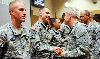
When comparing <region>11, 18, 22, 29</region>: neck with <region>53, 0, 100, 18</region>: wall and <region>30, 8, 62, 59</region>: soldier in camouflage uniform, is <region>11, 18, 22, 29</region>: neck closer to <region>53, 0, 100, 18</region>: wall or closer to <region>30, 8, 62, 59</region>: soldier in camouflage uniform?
<region>30, 8, 62, 59</region>: soldier in camouflage uniform

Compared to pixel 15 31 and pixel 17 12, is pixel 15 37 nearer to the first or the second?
pixel 15 31

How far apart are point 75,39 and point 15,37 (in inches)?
44.6

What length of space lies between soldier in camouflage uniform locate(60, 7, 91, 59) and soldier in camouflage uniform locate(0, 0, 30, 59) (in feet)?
2.98

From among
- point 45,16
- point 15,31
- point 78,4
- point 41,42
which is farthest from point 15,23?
point 78,4

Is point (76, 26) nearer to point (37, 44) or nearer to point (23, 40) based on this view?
point (37, 44)

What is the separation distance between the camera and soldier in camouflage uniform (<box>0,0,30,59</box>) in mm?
3248

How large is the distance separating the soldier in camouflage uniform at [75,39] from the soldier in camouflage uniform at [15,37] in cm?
91

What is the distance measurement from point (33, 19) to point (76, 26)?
4.16 m

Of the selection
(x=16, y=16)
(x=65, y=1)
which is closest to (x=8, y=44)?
(x=16, y=16)

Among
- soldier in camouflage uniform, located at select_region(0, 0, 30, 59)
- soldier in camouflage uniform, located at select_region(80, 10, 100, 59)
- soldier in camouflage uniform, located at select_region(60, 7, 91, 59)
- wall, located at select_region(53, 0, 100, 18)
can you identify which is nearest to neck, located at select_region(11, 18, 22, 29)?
soldier in camouflage uniform, located at select_region(0, 0, 30, 59)

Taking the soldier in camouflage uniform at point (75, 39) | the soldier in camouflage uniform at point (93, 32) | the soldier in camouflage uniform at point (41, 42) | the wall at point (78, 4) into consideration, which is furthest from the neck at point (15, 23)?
the wall at point (78, 4)

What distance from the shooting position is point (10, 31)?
3.36 meters

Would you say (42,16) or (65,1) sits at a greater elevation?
(42,16)

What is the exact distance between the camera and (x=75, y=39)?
413 cm
